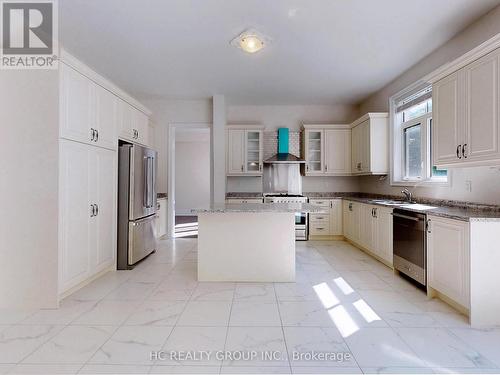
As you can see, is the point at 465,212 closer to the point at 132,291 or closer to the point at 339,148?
the point at 339,148

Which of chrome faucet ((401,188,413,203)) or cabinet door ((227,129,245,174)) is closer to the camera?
chrome faucet ((401,188,413,203))

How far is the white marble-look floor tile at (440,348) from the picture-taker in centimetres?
175

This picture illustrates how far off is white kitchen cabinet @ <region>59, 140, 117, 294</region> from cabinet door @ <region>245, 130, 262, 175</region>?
271 cm

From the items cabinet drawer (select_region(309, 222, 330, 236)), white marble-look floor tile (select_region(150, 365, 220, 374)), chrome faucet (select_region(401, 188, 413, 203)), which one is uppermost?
chrome faucet (select_region(401, 188, 413, 203))

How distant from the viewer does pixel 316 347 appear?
1.91 meters

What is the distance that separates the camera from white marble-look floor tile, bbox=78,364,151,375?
65.4 inches

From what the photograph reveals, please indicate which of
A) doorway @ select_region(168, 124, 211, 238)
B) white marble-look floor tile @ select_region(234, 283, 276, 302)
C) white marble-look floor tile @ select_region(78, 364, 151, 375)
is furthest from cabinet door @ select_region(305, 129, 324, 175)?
doorway @ select_region(168, 124, 211, 238)

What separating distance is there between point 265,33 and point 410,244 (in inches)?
111

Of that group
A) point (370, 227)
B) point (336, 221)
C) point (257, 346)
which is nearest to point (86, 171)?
point (257, 346)

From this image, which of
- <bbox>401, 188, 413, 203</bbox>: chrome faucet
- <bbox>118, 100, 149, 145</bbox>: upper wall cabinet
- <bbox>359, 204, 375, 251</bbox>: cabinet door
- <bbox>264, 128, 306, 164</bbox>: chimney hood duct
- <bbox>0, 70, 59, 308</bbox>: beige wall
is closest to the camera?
<bbox>0, 70, 59, 308</bbox>: beige wall

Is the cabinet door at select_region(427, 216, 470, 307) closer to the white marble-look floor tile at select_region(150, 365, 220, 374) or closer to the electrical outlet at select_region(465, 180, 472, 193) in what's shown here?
the electrical outlet at select_region(465, 180, 472, 193)

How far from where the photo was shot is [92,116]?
3023 mm

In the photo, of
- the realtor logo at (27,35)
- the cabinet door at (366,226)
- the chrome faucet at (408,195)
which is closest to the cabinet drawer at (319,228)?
the cabinet door at (366,226)

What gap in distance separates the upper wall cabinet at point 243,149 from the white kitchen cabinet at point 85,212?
2.51m
